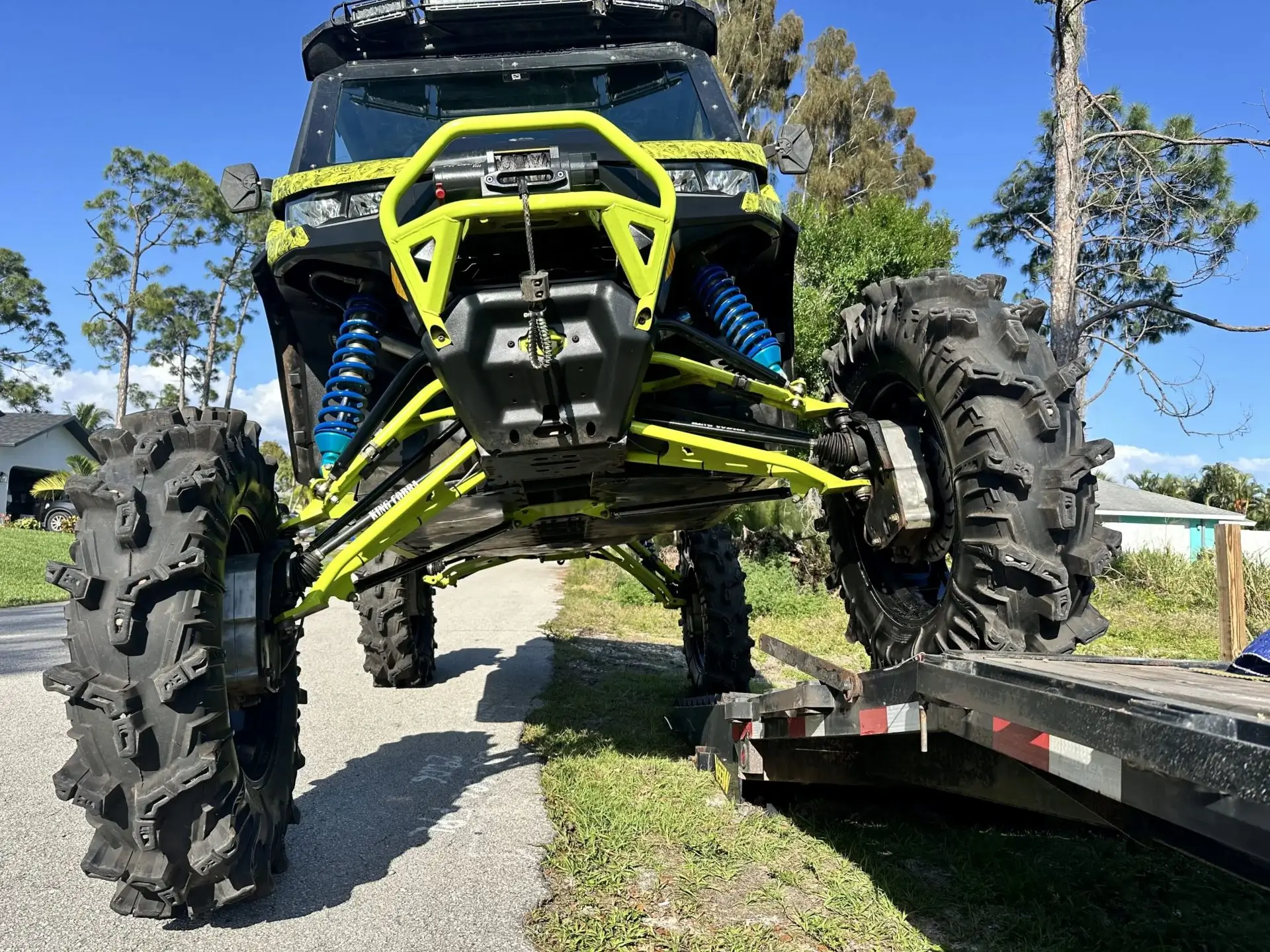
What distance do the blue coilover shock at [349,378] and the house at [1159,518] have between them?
91.5ft

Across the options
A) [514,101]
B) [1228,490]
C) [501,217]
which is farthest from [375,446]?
[1228,490]

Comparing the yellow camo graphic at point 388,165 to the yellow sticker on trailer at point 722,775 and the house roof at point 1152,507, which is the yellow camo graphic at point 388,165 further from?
the house roof at point 1152,507

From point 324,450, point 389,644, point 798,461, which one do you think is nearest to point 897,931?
point 798,461

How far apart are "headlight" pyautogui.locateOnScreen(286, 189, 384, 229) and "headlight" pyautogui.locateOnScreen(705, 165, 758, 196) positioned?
1209 millimetres

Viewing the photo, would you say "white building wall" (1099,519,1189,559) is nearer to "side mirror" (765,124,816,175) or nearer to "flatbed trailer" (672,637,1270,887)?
"side mirror" (765,124,816,175)

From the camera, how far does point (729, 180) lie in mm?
3299

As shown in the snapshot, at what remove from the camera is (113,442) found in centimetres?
284

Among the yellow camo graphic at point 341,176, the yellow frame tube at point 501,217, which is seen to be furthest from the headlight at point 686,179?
the yellow camo graphic at point 341,176

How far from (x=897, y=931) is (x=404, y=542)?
117 inches

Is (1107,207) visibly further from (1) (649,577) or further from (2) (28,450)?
(2) (28,450)

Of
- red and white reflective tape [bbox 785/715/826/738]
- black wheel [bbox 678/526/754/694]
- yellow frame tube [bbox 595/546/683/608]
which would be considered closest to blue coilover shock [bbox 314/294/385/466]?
red and white reflective tape [bbox 785/715/826/738]

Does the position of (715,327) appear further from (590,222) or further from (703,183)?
(590,222)

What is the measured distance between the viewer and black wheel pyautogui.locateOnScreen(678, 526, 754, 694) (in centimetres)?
564

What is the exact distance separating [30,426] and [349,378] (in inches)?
1759
